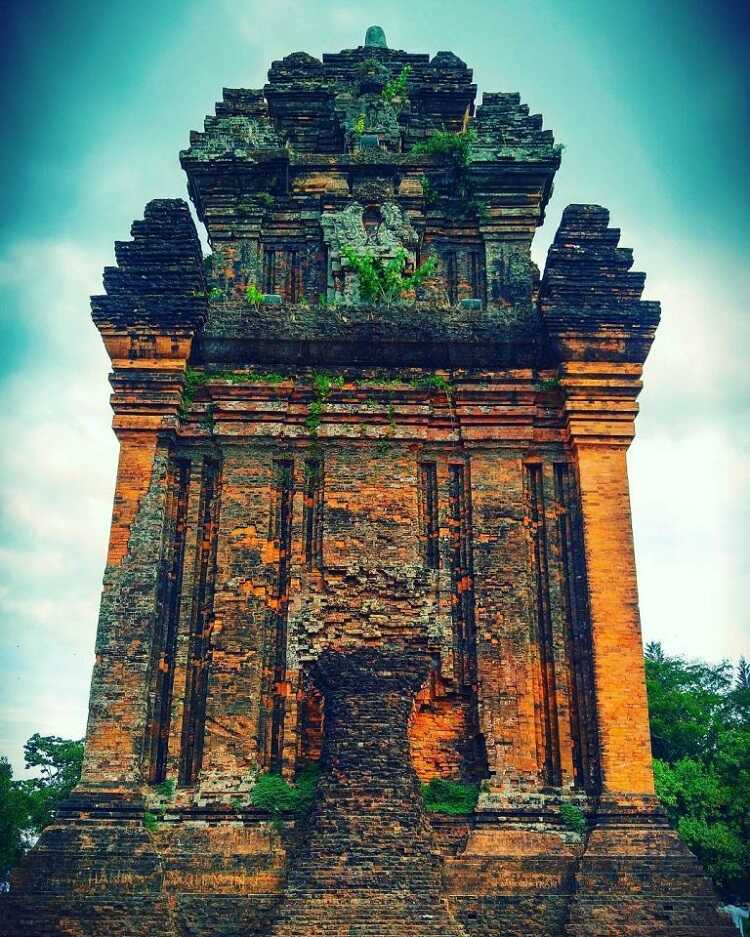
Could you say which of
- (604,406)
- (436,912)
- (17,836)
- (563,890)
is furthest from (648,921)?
(17,836)

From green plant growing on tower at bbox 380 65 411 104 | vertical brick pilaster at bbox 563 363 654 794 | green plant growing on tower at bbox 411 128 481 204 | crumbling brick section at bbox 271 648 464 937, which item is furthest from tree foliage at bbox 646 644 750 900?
green plant growing on tower at bbox 380 65 411 104

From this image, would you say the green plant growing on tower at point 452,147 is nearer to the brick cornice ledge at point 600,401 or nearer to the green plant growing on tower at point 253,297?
the green plant growing on tower at point 253,297

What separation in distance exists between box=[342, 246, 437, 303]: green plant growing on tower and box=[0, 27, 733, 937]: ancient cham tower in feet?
0.13

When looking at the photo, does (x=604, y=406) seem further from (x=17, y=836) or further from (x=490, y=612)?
(x=17, y=836)

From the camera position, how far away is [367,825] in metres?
9.32

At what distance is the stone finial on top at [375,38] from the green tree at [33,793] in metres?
13.0

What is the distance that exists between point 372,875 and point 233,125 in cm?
949

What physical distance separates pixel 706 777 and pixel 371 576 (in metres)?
10.2

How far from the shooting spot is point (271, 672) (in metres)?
10.6

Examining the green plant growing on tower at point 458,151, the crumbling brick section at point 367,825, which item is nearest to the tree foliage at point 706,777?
→ the crumbling brick section at point 367,825

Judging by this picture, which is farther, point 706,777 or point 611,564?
point 706,777

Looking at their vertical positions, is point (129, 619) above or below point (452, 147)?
below

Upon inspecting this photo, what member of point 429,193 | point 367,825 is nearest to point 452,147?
point 429,193

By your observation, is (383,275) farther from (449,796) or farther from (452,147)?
(449,796)
